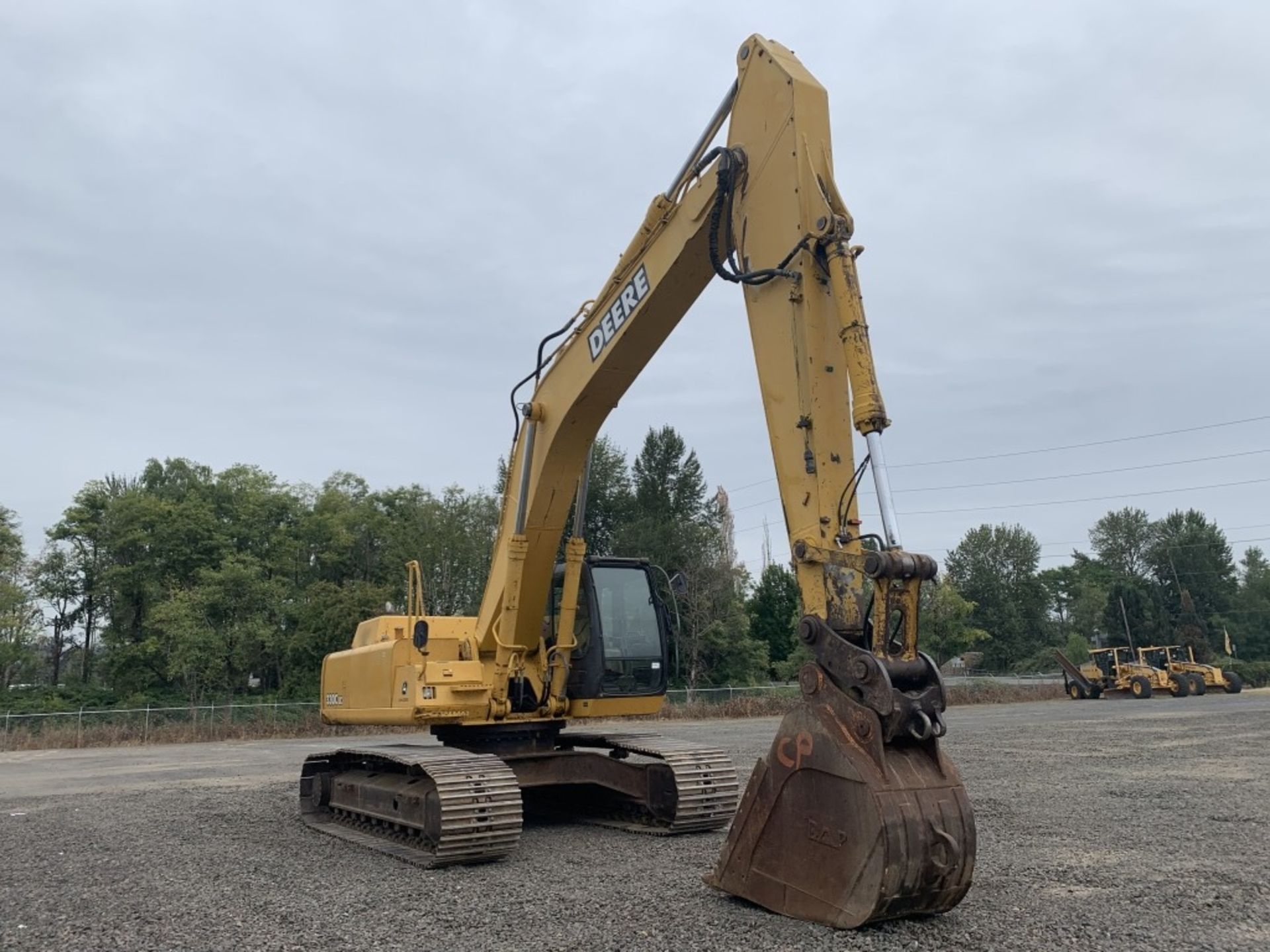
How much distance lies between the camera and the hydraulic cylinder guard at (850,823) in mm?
4258

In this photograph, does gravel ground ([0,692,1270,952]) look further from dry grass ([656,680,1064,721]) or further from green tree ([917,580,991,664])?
green tree ([917,580,991,664])

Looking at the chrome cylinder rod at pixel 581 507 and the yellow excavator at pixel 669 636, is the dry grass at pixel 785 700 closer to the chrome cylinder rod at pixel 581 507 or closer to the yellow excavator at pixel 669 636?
the yellow excavator at pixel 669 636

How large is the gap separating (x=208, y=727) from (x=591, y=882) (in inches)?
942

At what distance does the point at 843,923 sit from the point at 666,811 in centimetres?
412

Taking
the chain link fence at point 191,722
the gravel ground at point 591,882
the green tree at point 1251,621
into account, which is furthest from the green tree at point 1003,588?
Result: the gravel ground at point 591,882

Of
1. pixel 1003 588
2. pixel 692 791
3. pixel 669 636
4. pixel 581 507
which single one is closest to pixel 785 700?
pixel 669 636

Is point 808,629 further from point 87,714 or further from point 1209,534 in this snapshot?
point 1209,534

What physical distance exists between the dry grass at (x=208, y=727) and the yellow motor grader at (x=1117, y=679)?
14545 millimetres

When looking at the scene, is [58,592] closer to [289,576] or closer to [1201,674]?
[289,576]

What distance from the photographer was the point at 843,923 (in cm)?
435

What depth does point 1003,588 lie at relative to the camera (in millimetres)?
87438

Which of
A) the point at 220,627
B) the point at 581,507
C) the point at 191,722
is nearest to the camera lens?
the point at 581,507

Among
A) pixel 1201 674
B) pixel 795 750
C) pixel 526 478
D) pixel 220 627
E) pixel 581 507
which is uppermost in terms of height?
pixel 220 627

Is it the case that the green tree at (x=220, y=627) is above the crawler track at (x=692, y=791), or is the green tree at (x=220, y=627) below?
above
